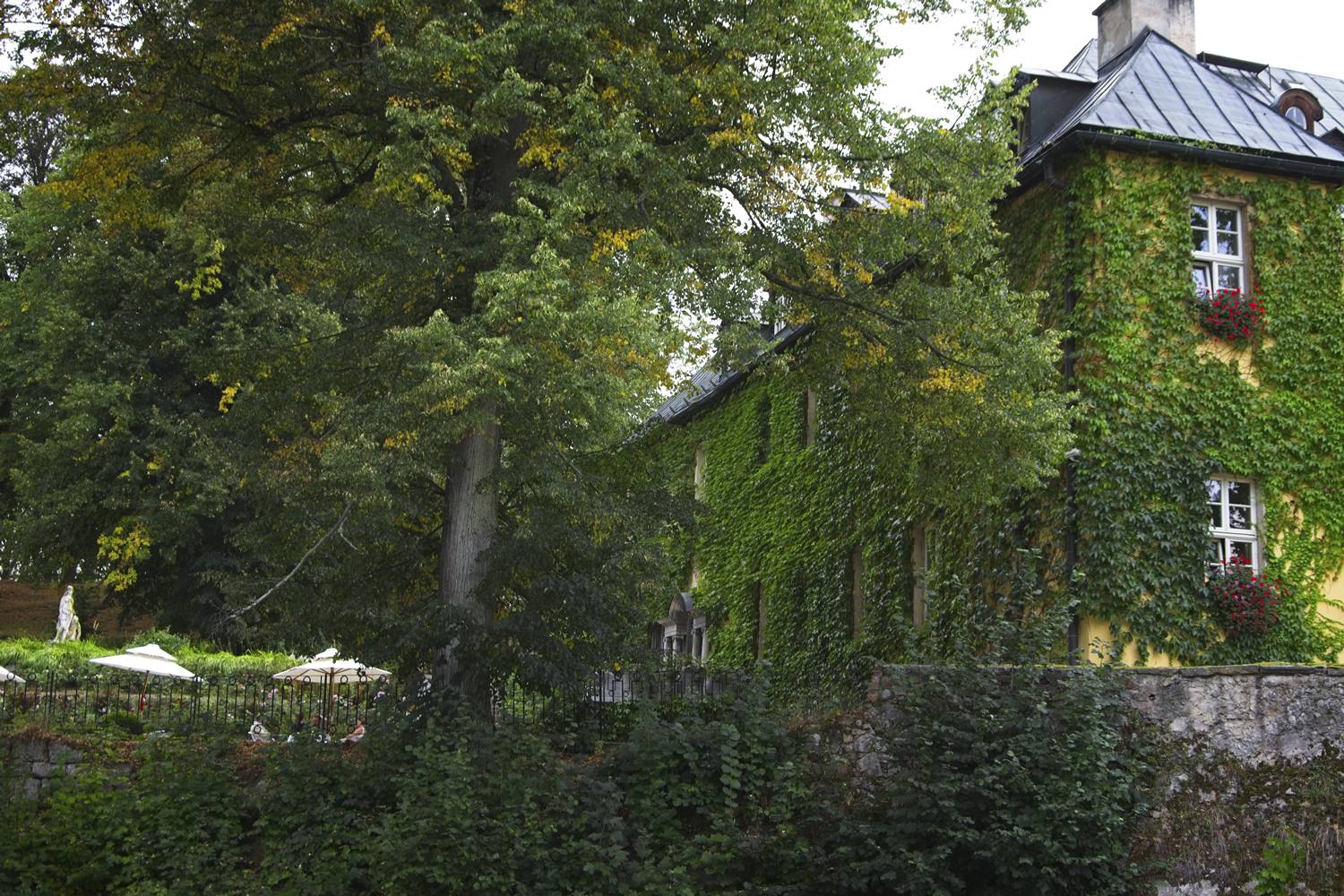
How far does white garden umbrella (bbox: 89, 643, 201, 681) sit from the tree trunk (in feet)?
24.1

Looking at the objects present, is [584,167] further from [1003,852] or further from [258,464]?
[1003,852]

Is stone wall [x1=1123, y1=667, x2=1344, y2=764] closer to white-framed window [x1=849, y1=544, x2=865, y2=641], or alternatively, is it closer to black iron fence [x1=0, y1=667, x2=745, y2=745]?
black iron fence [x1=0, y1=667, x2=745, y2=745]

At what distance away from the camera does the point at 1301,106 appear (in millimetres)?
18125

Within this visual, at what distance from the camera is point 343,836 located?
35.9ft

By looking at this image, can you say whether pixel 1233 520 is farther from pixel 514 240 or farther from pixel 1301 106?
pixel 514 240

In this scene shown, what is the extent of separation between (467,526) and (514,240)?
123 inches

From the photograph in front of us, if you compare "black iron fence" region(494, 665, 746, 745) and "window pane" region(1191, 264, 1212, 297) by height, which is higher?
"window pane" region(1191, 264, 1212, 297)

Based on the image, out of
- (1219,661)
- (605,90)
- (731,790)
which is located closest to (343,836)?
(731,790)

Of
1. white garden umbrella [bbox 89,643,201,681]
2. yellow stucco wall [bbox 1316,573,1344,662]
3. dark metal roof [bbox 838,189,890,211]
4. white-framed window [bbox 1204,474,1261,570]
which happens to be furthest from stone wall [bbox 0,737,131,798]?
yellow stucco wall [bbox 1316,573,1344,662]

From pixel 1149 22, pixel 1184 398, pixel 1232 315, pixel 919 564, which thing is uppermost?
pixel 1149 22

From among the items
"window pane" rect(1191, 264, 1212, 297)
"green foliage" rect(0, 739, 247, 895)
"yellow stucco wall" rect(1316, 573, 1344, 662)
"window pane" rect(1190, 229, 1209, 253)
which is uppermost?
"window pane" rect(1190, 229, 1209, 253)

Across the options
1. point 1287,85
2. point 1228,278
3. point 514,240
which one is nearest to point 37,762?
point 514,240

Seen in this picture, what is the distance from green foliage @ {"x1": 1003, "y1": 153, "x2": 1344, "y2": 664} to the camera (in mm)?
15570

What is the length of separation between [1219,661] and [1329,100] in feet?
33.2
